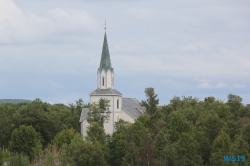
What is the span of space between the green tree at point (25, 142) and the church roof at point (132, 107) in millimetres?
18679

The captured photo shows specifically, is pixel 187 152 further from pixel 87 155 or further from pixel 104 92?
pixel 104 92

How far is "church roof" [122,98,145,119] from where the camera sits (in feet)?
314

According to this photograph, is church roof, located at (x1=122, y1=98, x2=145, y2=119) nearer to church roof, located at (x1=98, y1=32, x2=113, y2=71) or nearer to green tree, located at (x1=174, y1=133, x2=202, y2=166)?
church roof, located at (x1=98, y1=32, x2=113, y2=71)

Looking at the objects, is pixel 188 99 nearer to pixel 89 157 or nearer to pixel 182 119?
pixel 182 119

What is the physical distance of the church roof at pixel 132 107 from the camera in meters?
95.8

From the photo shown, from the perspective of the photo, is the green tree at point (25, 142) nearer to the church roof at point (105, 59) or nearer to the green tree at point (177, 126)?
the church roof at point (105, 59)

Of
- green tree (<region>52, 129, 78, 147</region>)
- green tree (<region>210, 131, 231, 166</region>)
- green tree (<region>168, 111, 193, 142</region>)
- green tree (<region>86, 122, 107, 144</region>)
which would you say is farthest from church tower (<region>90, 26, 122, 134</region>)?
green tree (<region>210, 131, 231, 166</region>)

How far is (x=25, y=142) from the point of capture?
8150cm

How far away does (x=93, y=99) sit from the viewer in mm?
91188

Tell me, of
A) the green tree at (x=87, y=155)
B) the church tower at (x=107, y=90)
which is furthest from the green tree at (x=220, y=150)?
the church tower at (x=107, y=90)

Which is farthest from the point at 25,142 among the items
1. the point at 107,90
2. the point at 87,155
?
the point at 87,155

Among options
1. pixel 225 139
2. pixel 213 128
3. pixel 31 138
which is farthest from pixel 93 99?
pixel 225 139

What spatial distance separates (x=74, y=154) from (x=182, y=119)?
14742mm

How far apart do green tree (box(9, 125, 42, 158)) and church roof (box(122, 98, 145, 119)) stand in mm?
18679
